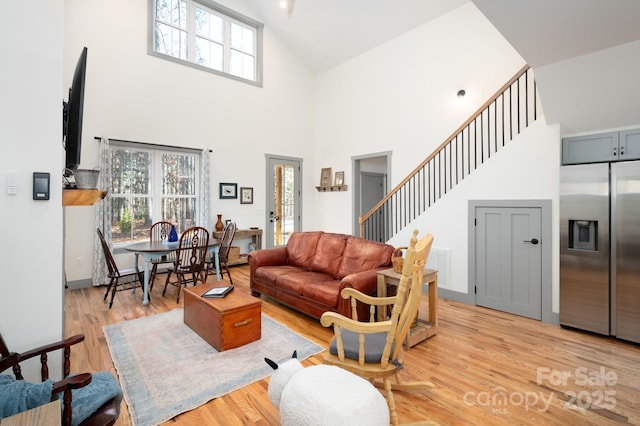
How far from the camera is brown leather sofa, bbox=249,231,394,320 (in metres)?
3.19

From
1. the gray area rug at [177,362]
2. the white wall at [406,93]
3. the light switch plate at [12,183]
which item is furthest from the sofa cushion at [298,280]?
the white wall at [406,93]

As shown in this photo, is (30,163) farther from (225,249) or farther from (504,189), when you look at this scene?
(504,189)

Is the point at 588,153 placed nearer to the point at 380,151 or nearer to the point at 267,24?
the point at 380,151

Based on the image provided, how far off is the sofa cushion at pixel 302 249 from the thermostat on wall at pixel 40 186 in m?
3.00

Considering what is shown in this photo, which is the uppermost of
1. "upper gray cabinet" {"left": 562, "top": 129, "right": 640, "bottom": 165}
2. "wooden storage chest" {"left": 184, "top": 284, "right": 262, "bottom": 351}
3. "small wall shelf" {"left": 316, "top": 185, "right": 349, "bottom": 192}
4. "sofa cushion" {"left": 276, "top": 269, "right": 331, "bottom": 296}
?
"upper gray cabinet" {"left": 562, "top": 129, "right": 640, "bottom": 165}

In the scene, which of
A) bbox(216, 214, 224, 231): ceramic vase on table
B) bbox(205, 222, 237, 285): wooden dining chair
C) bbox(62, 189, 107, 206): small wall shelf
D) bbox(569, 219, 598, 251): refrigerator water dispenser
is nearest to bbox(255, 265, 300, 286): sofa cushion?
bbox(205, 222, 237, 285): wooden dining chair

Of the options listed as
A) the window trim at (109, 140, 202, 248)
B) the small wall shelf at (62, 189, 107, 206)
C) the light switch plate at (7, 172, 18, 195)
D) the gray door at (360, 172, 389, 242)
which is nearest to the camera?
the light switch plate at (7, 172, 18, 195)

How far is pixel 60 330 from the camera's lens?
76.0 inches

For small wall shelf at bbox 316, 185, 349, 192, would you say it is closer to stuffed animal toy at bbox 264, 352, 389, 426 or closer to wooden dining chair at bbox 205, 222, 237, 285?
wooden dining chair at bbox 205, 222, 237, 285

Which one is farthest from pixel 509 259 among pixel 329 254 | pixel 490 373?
pixel 329 254

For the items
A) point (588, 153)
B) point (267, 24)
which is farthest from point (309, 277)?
point (267, 24)

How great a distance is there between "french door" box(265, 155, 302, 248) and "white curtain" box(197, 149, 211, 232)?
1.40 m

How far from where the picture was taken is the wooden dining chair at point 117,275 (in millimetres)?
3902

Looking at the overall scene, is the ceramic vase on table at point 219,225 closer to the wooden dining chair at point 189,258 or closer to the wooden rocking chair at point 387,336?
the wooden dining chair at point 189,258
